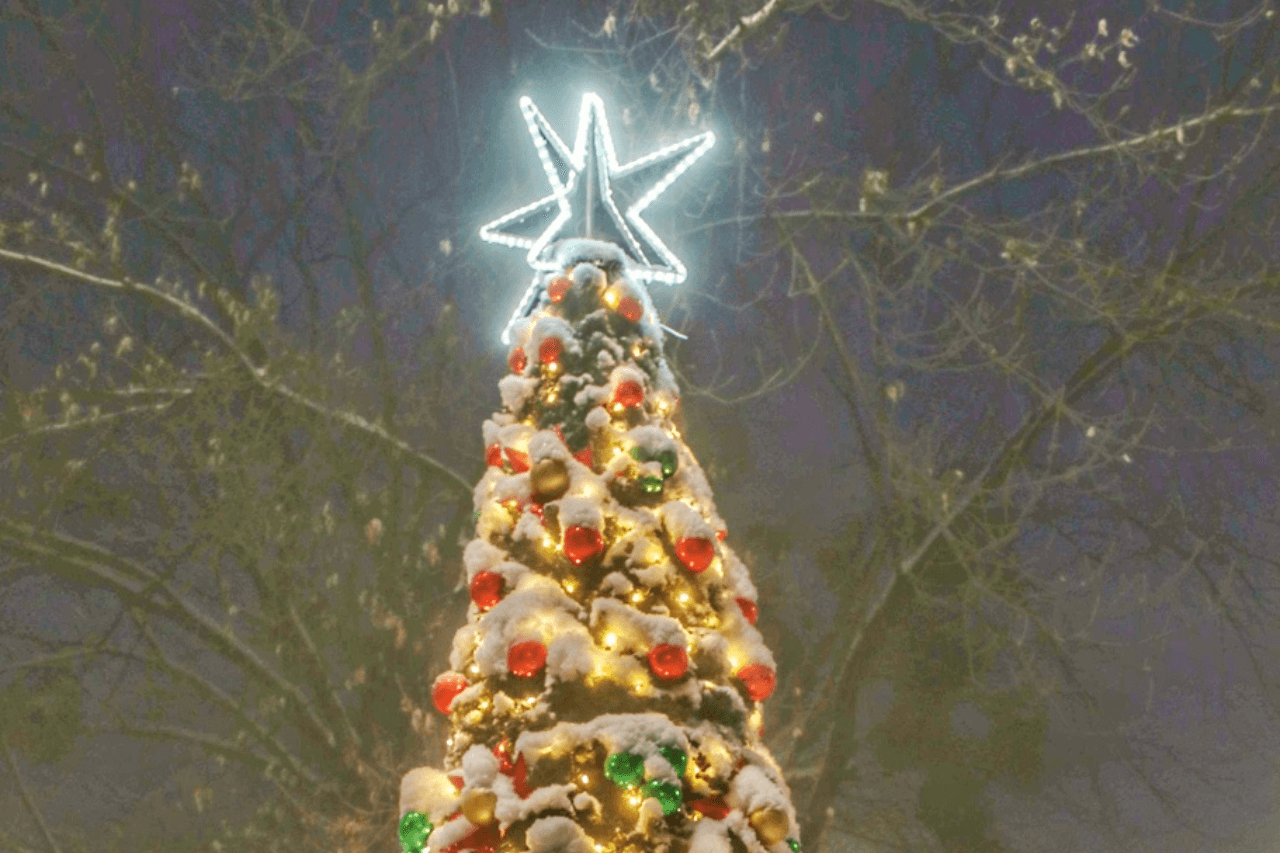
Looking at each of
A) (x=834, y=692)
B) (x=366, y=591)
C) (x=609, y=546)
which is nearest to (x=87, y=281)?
(x=366, y=591)

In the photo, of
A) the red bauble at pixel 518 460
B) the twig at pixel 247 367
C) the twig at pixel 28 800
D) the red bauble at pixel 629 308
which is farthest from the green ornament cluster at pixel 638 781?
the twig at pixel 28 800

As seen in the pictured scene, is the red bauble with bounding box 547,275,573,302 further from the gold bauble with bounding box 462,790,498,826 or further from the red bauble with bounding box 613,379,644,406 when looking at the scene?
the gold bauble with bounding box 462,790,498,826

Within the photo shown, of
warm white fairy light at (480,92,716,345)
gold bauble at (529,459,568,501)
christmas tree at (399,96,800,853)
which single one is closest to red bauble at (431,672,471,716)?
christmas tree at (399,96,800,853)

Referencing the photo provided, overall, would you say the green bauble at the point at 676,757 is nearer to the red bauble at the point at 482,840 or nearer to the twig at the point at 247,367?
the red bauble at the point at 482,840

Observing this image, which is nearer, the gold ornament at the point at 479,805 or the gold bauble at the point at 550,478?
the gold ornament at the point at 479,805

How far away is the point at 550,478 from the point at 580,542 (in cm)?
30

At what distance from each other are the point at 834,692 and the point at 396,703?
162 inches

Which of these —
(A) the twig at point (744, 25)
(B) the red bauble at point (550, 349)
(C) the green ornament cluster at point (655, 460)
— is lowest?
(C) the green ornament cluster at point (655, 460)

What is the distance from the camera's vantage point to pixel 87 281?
7.73 meters

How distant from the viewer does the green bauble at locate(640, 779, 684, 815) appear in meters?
2.64

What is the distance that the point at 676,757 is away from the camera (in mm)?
2713

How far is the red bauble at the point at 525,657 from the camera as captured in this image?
2.86 m

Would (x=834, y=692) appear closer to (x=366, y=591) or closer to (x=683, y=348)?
(x=683, y=348)

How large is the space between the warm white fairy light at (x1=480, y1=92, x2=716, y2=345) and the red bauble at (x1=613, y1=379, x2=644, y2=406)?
0.75m
